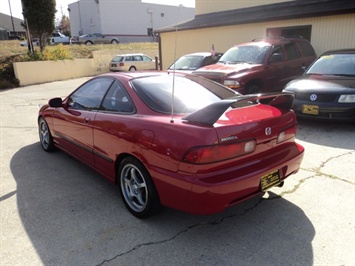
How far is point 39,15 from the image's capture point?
63.9 ft

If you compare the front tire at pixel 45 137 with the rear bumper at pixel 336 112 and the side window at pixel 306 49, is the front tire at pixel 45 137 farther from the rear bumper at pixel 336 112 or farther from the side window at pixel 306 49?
the side window at pixel 306 49

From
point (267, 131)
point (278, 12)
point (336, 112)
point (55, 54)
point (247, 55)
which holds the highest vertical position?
point (278, 12)

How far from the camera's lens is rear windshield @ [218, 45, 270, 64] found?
823 centimetres

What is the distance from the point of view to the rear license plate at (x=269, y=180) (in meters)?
2.71

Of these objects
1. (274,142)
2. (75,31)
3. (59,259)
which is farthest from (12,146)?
(75,31)

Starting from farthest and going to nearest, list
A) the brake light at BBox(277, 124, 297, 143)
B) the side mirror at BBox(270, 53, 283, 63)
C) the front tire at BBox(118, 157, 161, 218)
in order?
the side mirror at BBox(270, 53, 283, 63), the brake light at BBox(277, 124, 297, 143), the front tire at BBox(118, 157, 161, 218)

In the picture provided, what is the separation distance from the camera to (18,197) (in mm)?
3584

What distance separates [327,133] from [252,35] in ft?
27.6

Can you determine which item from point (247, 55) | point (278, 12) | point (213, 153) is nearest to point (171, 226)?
point (213, 153)

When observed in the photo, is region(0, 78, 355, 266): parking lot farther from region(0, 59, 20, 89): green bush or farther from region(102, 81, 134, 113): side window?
region(0, 59, 20, 89): green bush

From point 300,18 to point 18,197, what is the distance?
36.9 feet

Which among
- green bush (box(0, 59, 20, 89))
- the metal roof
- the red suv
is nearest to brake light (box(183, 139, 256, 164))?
the red suv

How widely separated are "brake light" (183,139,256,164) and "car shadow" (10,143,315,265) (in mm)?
770

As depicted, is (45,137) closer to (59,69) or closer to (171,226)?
(171,226)
